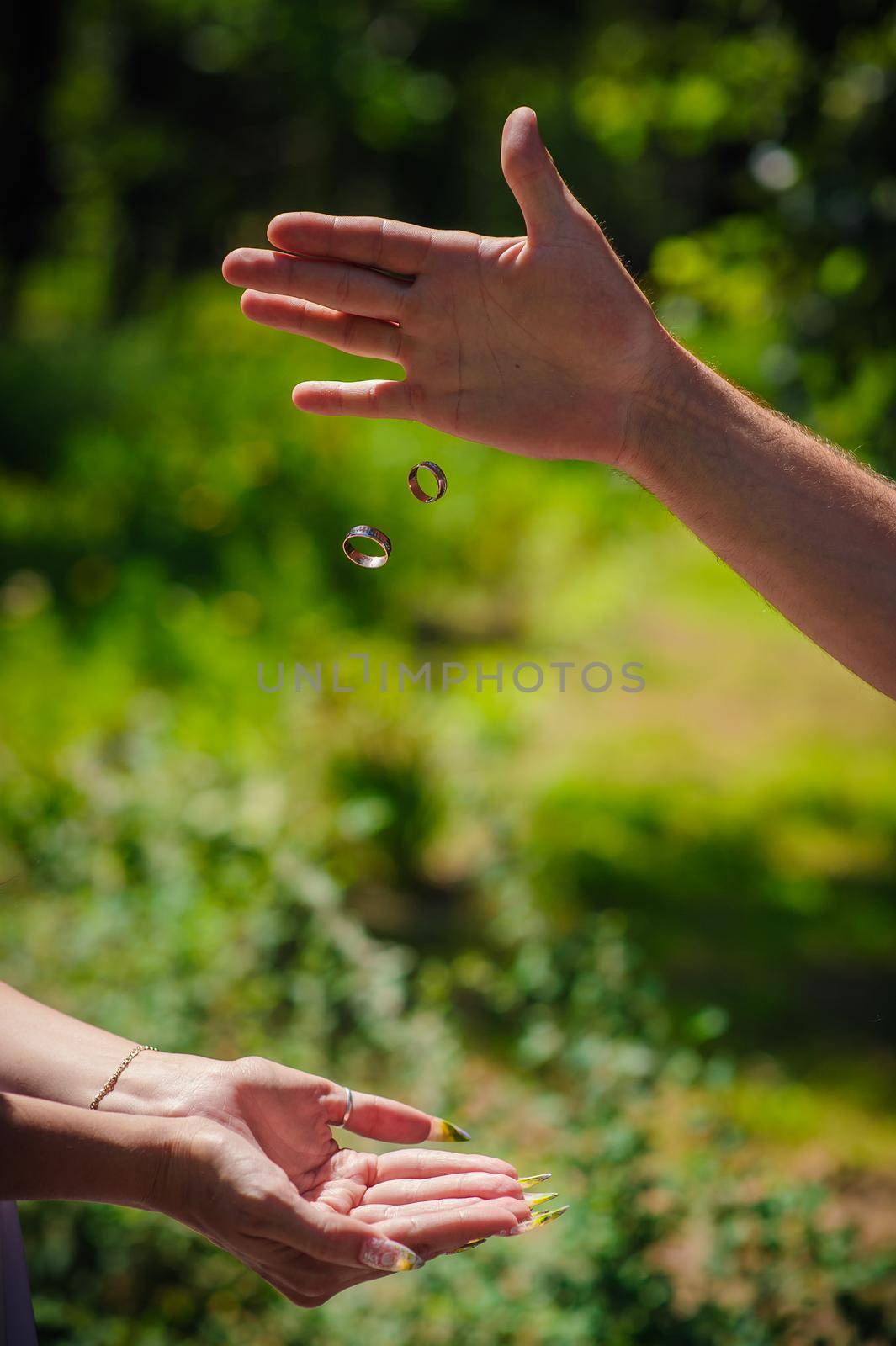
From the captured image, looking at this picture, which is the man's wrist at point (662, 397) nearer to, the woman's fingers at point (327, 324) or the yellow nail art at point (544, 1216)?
the woman's fingers at point (327, 324)

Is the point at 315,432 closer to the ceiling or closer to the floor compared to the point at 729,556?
closer to the ceiling

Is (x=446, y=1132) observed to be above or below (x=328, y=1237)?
above

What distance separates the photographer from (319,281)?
1451 millimetres

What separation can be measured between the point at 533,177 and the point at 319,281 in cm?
30

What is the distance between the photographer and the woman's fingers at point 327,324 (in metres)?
1.52

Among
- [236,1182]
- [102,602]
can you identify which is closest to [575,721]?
[102,602]

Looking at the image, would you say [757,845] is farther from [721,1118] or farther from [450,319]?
[450,319]

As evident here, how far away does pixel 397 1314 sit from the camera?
79.0 inches

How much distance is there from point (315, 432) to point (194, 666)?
194 centimetres

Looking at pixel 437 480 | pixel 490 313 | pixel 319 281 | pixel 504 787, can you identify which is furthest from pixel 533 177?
pixel 504 787

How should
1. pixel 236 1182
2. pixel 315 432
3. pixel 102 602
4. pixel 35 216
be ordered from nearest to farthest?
pixel 236 1182, pixel 102 602, pixel 315 432, pixel 35 216

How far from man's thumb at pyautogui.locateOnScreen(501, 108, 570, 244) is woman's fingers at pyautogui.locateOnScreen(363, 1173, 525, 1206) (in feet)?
3.69

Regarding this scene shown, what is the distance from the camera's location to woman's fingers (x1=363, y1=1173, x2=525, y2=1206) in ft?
4.28

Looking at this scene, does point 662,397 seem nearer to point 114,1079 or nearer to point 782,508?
point 782,508
